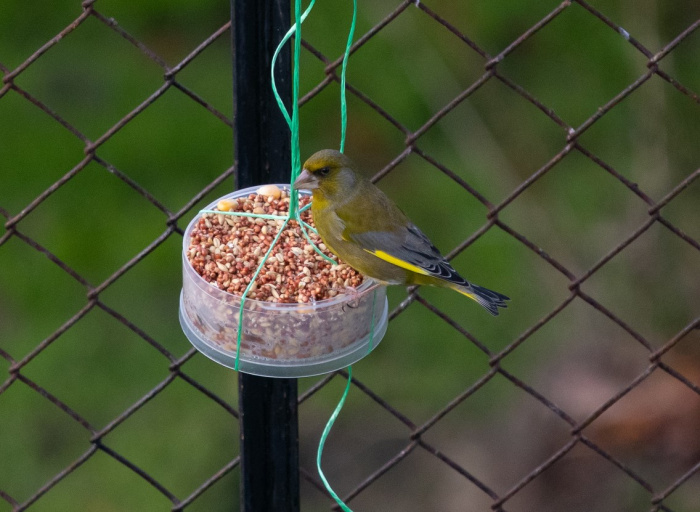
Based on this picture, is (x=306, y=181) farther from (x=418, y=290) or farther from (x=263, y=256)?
(x=418, y=290)

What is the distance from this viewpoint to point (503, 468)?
429cm

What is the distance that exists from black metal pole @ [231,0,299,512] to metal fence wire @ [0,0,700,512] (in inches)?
49.5

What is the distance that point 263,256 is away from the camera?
8.05 ft

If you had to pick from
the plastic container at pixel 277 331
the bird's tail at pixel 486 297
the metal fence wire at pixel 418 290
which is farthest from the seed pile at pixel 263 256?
the metal fence wire at pixel 418 290

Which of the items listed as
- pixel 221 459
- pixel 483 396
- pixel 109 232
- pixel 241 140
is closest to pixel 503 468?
pixel 483 396

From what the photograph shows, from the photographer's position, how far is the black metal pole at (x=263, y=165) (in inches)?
92.0

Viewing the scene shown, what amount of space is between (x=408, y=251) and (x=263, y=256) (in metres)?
0.58

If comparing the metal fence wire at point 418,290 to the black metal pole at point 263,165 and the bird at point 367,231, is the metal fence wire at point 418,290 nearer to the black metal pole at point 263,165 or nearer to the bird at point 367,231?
the bird at point 367,231

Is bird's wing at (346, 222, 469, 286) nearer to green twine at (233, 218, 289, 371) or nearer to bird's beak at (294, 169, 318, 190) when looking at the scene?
bird's beak at (294, 169, 318, 190)

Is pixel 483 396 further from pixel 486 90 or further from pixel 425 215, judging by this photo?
pixel 486 90

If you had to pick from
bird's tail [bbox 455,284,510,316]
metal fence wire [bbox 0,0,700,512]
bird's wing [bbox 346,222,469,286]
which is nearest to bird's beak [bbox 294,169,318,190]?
bird's wing [bbox 346,222,469,286]

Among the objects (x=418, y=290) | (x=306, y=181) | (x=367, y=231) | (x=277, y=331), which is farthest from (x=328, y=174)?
(x=418, y=290)

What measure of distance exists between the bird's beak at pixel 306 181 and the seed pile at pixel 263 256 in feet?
0.19

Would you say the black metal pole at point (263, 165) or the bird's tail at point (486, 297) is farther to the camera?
the bird's tail at point (486, 297)
